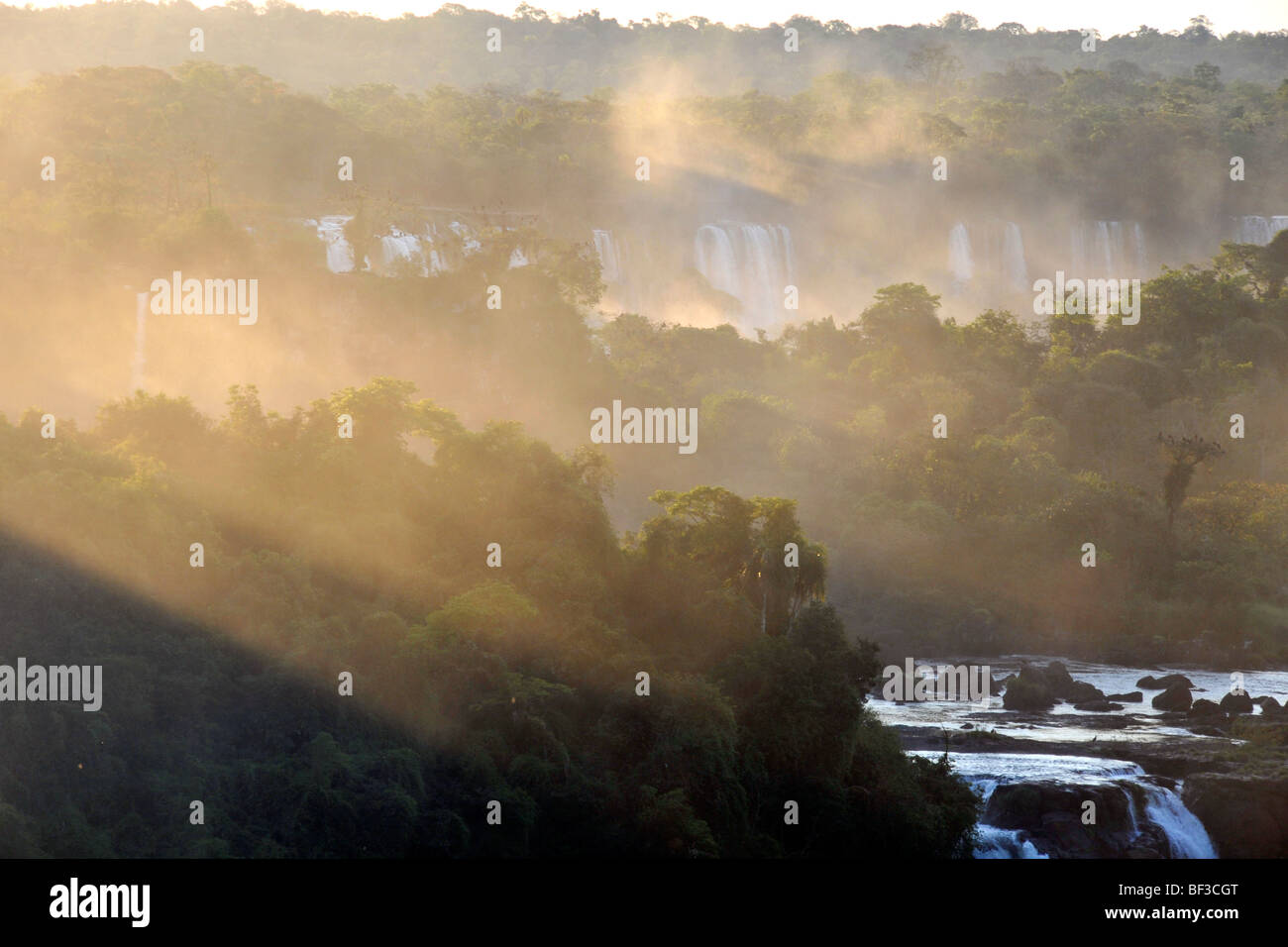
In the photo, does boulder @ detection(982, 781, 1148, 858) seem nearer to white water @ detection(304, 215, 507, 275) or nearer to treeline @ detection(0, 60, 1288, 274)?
treeline @ detection(0, 60, 1288, 274)

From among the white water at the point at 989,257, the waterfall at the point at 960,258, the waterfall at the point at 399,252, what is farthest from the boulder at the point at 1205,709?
the waterfall at the point at 960,258

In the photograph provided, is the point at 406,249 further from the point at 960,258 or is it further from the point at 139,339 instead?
the point at 960,258

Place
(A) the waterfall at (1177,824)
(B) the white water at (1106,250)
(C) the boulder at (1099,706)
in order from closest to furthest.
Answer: (A) the waterfall at (1177,824), (C) the boulder at (1099,706), (B) the white water at (1106,250)

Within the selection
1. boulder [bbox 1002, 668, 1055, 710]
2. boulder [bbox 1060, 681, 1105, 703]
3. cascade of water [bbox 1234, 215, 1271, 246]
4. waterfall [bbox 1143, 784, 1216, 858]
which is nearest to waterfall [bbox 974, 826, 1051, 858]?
waterfall [bbox 1143, 784, 1216, 858]

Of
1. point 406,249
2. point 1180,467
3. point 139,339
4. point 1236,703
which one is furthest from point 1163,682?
point 406,249

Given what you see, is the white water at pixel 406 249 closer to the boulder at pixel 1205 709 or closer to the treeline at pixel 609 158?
the treeline at pixel 609 158
